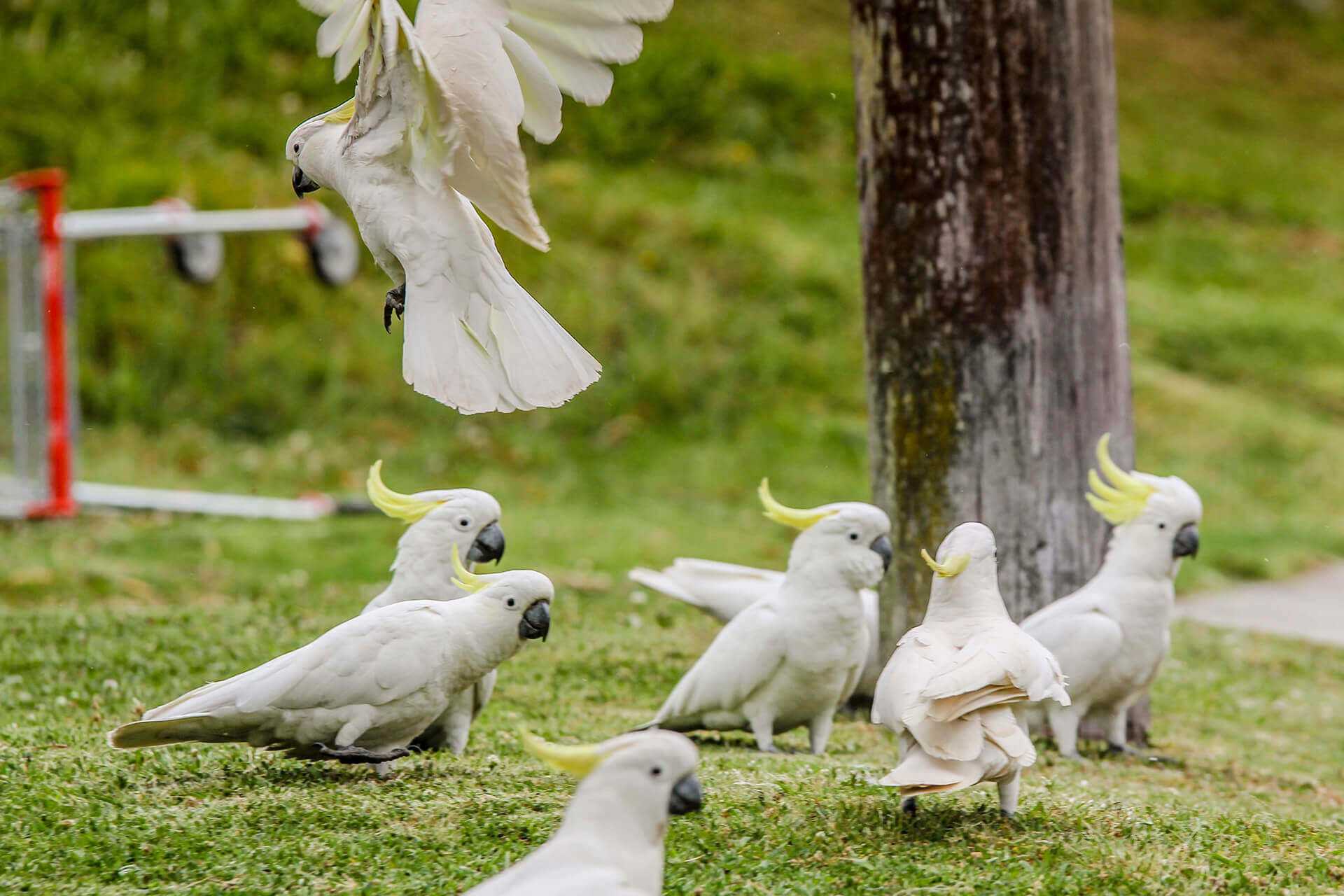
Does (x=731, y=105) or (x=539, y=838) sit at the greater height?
(x=731, y=105)

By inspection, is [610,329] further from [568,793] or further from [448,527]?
[568,793]

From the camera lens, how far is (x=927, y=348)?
13.8 feet

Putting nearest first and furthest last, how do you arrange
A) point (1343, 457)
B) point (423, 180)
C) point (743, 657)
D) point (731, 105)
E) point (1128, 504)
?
point (423, 180) < point (743, 657) < point (1128, 504) < point (1343, 457) < point (731, 105)

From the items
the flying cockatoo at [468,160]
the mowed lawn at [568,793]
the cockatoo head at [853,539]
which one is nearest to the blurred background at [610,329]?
the mowed lawn at [568,793]

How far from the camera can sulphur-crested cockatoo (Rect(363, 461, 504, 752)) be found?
3516mm

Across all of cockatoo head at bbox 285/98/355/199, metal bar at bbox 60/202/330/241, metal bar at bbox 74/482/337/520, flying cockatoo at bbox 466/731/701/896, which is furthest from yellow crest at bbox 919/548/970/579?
metal bar at bbox 60/202/330/241

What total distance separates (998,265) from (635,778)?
2512mm

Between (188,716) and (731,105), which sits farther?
(731,105)

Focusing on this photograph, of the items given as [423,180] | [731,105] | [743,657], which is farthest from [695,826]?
[731,105]

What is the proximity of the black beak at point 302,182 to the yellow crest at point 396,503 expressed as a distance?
66 cm

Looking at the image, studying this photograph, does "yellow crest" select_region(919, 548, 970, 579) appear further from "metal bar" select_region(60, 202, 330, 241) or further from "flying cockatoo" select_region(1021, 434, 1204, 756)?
"metal bar" select_region(60, 202, 330, 241)

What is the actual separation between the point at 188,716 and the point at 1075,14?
3.08 metres

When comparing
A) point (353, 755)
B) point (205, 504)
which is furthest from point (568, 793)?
point (205, 504)

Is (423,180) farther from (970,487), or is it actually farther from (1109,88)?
(1109,88)
